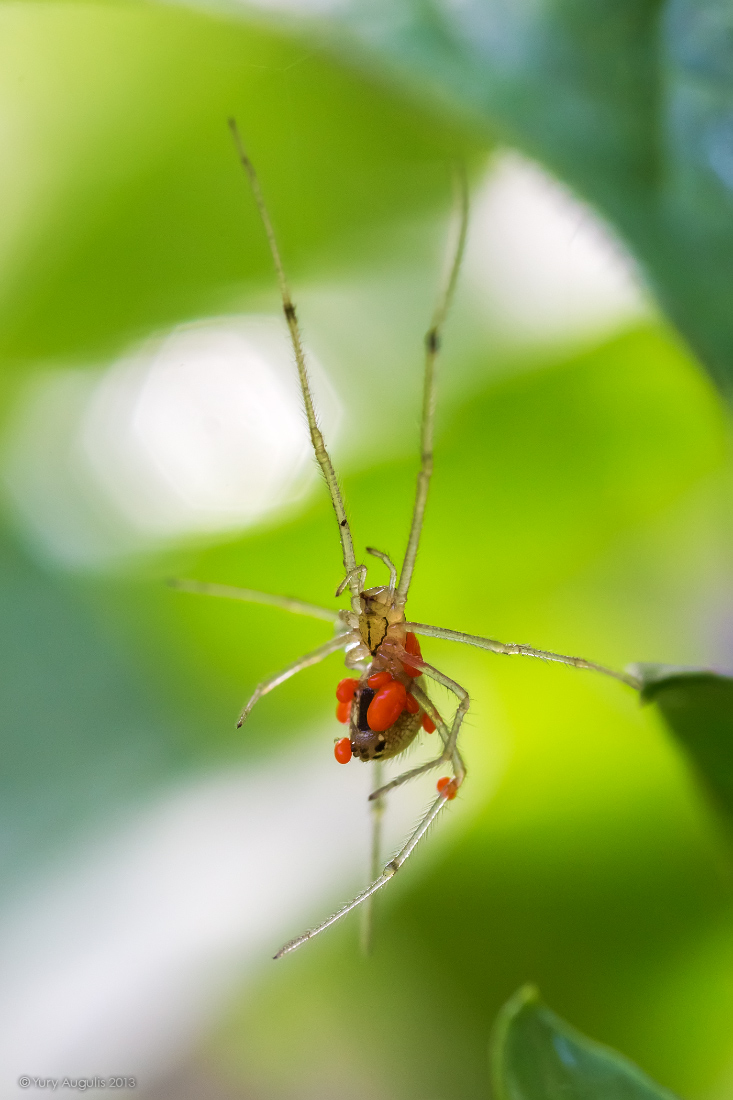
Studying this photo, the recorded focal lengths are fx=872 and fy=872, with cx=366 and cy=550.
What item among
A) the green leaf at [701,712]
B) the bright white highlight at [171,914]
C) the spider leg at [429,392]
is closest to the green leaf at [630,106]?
the spider leg at [429,392]

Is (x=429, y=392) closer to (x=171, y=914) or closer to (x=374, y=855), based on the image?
(x=374, y=855)

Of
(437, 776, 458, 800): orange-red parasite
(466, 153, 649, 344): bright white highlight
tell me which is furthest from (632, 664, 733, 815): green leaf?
(466, 153, 649, 344): bright white highlight

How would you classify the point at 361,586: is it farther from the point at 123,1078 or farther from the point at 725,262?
the point at 123,1078

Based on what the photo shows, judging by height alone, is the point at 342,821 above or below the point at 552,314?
below

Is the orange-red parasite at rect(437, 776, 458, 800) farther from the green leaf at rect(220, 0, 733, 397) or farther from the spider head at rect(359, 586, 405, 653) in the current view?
the green leaf at rect(220, 0, 733, 397)

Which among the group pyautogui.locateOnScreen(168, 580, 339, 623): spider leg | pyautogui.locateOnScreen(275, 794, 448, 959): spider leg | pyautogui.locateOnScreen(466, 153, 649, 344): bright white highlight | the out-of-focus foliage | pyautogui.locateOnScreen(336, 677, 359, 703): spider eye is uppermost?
pyautogui.locateOnScreen(466, 153, 649, 344): bright white highlight

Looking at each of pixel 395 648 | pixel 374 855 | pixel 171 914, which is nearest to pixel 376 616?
pixel 395 648

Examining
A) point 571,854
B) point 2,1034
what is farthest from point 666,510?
point 2,1034
